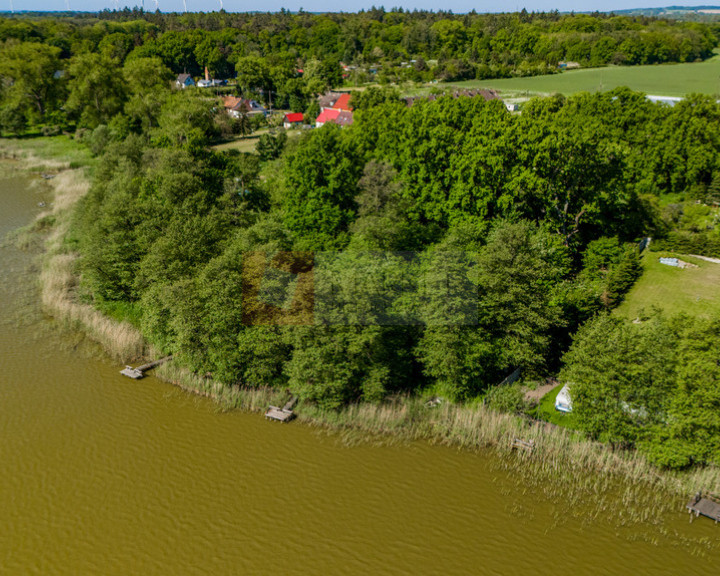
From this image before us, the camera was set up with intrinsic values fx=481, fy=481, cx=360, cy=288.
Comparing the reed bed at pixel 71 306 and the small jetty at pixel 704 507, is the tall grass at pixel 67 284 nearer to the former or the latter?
the reed bed at pixel 71 306

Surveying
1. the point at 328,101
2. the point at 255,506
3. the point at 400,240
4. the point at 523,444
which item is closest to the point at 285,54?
the point at 328,101

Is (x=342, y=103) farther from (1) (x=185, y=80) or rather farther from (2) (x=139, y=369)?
(2) (x=139, y=369)

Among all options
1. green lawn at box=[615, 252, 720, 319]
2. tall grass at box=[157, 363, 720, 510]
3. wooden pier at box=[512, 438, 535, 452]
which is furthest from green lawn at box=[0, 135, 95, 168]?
green lawn at box=[615, 252, 720, 319]

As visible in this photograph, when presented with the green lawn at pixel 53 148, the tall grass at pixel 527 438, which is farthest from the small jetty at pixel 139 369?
the green lawn at pixel 53 148

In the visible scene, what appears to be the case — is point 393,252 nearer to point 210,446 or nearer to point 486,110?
point 210,446

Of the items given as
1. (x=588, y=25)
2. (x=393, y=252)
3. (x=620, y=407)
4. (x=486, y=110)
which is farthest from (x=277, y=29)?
(x=620, y=407)

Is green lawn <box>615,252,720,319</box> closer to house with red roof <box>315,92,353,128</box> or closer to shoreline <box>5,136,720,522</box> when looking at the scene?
shoreline <box>5,136,720,522</box>
